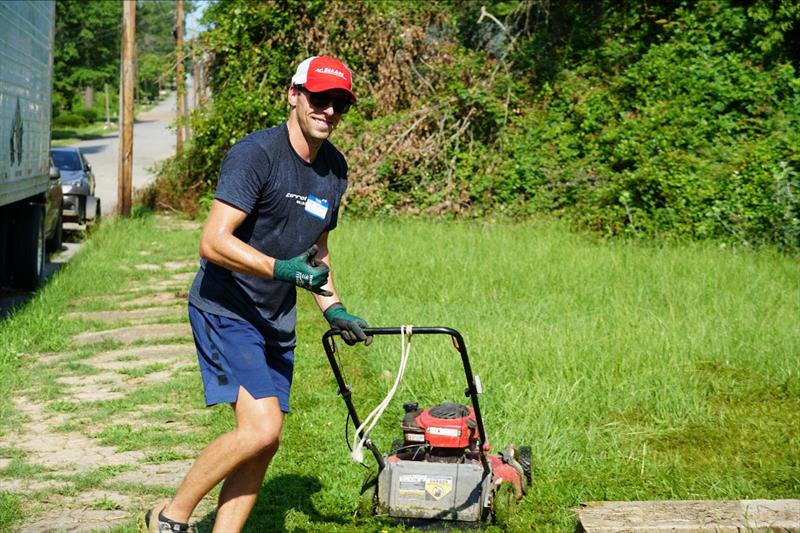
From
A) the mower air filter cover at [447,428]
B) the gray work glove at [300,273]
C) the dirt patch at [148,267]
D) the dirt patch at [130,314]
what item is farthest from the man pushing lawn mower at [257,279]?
the dirt patch at [148,267]

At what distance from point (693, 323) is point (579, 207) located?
8325 mm

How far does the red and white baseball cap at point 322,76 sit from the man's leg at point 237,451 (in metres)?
1.20

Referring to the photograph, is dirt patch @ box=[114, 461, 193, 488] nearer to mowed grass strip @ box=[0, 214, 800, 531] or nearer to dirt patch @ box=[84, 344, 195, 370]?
mowed grass strip @ box=[0, 214, 800, 531]

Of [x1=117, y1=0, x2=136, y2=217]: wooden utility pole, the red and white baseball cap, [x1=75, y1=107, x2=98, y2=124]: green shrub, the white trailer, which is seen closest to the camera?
the red and white baseball cap

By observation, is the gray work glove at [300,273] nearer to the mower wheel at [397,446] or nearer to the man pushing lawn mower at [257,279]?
the man pushing lawn mower at [257,279]

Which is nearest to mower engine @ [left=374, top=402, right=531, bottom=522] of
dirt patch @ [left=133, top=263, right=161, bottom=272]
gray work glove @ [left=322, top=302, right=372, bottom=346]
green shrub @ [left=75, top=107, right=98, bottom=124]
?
gray work glove @ [left=322, top=302, right=372, bottom=346]

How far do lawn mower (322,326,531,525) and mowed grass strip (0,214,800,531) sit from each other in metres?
0.23

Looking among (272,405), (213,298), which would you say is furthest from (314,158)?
(272,405)

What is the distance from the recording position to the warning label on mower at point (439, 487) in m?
5.02

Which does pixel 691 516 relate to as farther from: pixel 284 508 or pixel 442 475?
pixel 284 508

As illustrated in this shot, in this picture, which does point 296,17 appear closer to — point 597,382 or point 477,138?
point 477,138

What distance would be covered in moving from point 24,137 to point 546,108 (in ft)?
31.1

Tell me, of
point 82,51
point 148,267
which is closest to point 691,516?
point 148,267

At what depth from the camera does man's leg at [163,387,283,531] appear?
13.7ft
